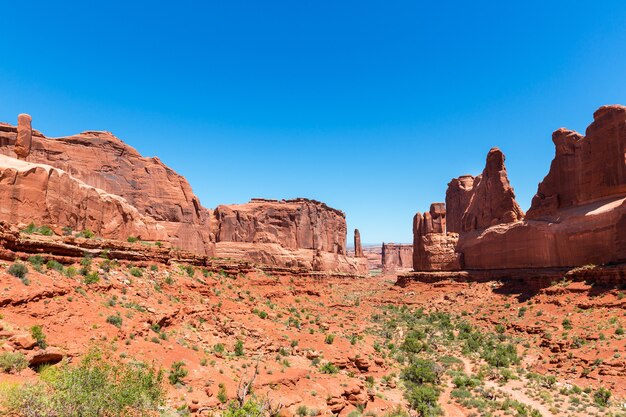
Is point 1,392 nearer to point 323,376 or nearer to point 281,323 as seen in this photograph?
point 323,376

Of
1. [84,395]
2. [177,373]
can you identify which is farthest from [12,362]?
[177,373]

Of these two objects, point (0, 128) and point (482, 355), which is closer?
point (482, 355)

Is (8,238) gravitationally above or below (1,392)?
above

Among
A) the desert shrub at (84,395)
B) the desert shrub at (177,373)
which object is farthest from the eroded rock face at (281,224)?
the desert shrub at (84,395)

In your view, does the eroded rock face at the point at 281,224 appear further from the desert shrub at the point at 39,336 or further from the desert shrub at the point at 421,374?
the desert shrub at the point at 39,336

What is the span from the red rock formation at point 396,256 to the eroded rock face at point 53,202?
12593cm

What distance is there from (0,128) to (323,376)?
114 ft

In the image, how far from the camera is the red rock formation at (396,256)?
14750cm

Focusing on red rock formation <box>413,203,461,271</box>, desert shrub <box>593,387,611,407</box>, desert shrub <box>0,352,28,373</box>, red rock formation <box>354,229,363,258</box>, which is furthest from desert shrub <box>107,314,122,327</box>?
red rock formation <box>354,229,363,258</box>

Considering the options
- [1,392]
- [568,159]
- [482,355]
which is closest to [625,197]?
[568,159]

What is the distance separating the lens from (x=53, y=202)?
2247cm

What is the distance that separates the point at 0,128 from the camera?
33594 millimetres

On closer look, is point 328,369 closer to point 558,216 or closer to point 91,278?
point 91,278

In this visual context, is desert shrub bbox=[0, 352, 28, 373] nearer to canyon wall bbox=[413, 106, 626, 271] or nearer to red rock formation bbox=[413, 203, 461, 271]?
canyon wall bbox=[413, 106, 626, 271]
